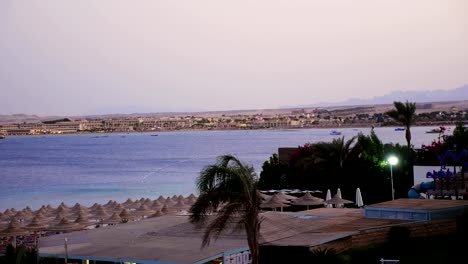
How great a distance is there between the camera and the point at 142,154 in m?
159

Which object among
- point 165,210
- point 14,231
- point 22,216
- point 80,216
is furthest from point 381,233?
point 22,216

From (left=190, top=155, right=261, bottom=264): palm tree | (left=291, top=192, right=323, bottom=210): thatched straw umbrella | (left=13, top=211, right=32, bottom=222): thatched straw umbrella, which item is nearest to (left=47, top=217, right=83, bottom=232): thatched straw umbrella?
(left=13, top=211, right=32, bottom=222): thatched straw umbrella

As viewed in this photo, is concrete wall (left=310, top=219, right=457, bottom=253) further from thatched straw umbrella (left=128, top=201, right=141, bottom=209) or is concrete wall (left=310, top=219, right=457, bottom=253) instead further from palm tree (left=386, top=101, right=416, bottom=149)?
palm tree (left=386, top=101, right=416, bottom=149)

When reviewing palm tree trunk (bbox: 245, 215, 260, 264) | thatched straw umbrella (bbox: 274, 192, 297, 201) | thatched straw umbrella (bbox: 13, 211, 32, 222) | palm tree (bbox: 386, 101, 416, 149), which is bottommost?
thatched straw umbrella (bbox: 13, 211, 32, 222)

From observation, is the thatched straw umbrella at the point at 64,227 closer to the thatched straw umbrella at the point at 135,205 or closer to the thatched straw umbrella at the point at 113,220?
the thatched straw umbrella at the point at 113,220

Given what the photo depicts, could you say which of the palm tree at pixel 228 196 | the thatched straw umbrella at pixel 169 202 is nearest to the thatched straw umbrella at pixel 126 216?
the thatched straw umbrella at pixel 169 202

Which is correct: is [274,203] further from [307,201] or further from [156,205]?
[156,205]

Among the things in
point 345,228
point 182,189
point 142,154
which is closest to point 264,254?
point 345,228

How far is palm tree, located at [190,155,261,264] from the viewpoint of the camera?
14.9 m

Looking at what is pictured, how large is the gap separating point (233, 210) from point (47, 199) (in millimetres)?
63344

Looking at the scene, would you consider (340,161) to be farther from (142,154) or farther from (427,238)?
(142,154)

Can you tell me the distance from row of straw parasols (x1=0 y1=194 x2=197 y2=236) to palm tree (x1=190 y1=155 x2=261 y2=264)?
15.6m

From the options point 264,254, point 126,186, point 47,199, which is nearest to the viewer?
point 264,254

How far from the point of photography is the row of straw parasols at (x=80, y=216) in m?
29.5
